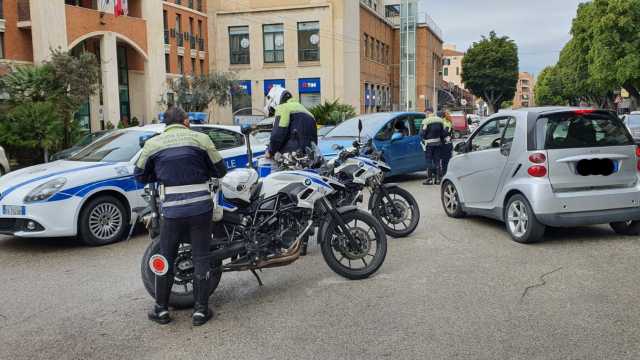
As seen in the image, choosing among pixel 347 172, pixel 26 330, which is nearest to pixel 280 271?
pixel 347 172

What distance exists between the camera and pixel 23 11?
31.4 m

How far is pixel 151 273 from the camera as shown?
205 inches

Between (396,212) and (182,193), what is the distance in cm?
384

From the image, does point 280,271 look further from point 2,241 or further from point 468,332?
point 2,241

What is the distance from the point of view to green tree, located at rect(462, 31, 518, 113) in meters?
76.5

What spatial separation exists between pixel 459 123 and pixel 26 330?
108 feet

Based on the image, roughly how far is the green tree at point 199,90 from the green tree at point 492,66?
150ft

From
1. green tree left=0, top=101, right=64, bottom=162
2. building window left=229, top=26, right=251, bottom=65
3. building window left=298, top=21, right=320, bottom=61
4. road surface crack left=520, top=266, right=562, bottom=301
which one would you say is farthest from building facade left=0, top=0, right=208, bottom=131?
road surface crack left=520, top=266, right=562, bottom=301

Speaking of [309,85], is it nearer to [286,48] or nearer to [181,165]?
[286,48]

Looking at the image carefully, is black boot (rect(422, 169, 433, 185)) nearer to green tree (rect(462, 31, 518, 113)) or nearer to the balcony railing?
the balcony railing

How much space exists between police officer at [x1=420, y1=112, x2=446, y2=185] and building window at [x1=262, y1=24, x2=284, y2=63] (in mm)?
36796

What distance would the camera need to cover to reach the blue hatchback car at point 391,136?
1346 centimetres

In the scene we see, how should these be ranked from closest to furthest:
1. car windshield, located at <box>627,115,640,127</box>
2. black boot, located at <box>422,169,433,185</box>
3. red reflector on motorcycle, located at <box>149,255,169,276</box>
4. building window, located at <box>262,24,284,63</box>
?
red reflector on motorcycle, located at <box>149,255,169,276</box> → black boot, located at <box>422,169,433,185</box> → car windshield, located at <box>627,115,640,127</box> → building window, located at <box>262,24,284,63</box>

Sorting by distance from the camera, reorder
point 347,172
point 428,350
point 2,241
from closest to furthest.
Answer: point 428,350 < point 347,172 < point 2,241
